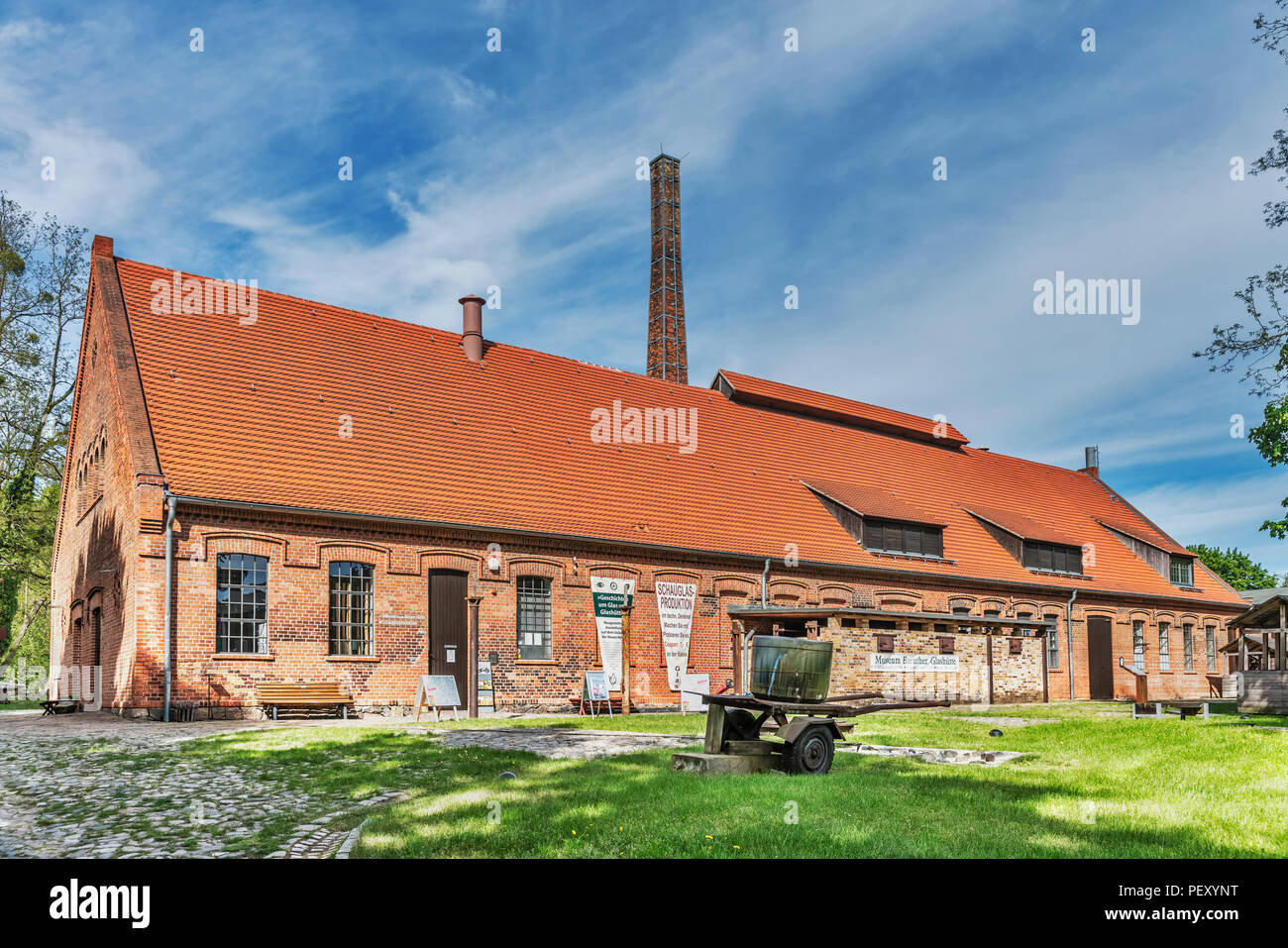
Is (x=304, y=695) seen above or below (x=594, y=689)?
above

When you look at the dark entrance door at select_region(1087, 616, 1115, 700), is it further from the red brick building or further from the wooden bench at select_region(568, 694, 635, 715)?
the wooden bench at select_region(568, 694, 635, 715)

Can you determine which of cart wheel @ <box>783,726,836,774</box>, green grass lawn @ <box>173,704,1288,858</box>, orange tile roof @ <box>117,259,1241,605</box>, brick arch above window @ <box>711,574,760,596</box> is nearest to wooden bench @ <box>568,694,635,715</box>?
orange tile roof @ <box>117,259,1241,605</box>

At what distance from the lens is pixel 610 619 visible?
905 inches

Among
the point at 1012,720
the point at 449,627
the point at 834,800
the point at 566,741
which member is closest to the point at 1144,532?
the point at 1012,720

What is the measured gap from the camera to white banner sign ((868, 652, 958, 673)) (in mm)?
22812

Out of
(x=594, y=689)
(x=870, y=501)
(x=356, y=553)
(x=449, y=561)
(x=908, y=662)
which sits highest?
(x=870, y=501)

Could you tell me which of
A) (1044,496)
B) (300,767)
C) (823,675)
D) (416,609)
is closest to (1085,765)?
(823,675)

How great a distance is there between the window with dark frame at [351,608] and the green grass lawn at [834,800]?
19.9ft

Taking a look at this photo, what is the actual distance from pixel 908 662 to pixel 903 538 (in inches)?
271

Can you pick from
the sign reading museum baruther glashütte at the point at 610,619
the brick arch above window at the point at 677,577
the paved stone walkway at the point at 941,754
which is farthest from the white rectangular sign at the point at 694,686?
the paved stone walkway at the point at 941,754

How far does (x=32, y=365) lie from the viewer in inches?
1236

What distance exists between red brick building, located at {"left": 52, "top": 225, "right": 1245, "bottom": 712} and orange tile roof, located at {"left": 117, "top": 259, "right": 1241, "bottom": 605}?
0.07 metres

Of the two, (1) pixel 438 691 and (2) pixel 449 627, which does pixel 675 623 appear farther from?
(1) pixel 438 691

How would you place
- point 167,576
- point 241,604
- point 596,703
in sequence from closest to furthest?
point 167,576 → point 241,604 → point 596,703
